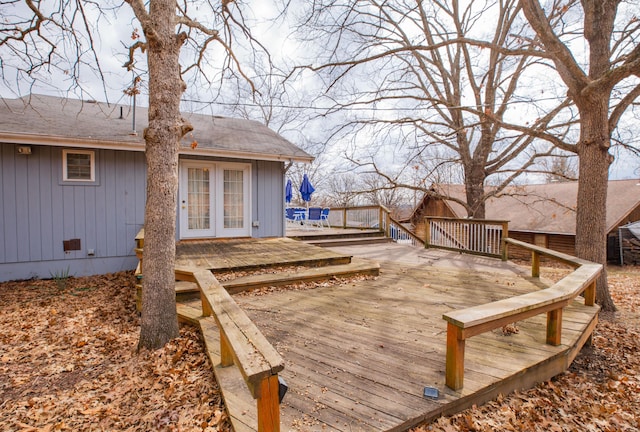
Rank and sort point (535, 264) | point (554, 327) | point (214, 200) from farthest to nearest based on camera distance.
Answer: point (214, 200)
point (535, 264)
point (554, 327)

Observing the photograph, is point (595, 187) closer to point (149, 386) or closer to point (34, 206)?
point (149, 386)

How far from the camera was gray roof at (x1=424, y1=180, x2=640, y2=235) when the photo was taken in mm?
14828

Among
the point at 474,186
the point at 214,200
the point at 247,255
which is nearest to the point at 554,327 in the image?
the point at 247,255

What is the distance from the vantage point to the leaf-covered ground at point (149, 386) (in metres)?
2.18

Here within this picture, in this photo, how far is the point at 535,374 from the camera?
2.55 meters

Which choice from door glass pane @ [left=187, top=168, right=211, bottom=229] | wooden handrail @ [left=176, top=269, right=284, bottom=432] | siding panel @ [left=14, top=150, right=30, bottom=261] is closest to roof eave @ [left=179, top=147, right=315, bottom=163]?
door glass pane @ [left=187, top=168, right=211, bottom=229]

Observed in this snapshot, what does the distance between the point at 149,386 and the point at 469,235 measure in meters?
7.75

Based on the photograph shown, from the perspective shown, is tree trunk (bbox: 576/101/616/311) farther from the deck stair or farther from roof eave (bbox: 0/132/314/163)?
roof eave (bbox: 0/132/314/163)

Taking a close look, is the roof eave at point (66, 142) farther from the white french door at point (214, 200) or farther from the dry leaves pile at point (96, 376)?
the dry leaves pile at point (96, 376)

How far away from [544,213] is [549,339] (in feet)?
57.7

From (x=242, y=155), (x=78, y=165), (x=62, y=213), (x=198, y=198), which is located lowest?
(x=62, y=213)

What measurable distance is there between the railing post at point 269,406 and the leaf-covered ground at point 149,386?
61 cm

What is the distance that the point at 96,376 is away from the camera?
2973 millimetres

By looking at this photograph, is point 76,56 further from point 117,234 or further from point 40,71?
point 117,234
